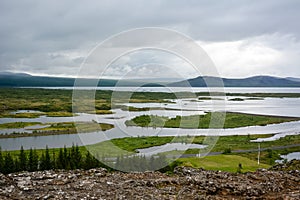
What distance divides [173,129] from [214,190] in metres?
62.2

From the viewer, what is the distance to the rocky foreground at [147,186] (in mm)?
11430

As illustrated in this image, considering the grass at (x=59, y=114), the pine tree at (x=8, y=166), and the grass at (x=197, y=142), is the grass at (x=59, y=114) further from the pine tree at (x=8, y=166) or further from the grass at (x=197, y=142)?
the pine tree at (x=8, y=166)

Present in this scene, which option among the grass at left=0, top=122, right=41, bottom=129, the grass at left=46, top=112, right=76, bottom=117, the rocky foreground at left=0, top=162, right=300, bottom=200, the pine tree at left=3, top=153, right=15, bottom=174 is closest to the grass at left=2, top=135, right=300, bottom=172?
the pine tree at left=3, top=153, right=15, bottom=174

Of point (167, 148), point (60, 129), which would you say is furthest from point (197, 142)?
point (60, 129)

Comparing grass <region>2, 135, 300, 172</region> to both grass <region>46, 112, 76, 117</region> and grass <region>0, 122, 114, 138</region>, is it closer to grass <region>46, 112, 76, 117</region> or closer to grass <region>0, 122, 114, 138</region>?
grass <region>0, 122, 114, 138</region>

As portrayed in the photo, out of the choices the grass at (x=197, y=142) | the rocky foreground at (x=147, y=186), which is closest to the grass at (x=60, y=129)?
the grass at (x=197, y=142)

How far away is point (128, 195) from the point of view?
11641 mm

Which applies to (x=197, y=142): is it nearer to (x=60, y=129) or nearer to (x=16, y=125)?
(x=60, y=129)

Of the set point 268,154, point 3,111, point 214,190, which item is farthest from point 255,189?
point 3,111

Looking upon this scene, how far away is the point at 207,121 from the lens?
8262 cm

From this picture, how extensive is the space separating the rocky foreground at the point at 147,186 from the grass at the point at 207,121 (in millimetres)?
53851

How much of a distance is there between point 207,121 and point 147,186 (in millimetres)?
71202

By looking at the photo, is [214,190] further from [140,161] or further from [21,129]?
[21,129]

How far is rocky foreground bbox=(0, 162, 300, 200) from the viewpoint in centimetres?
1143
